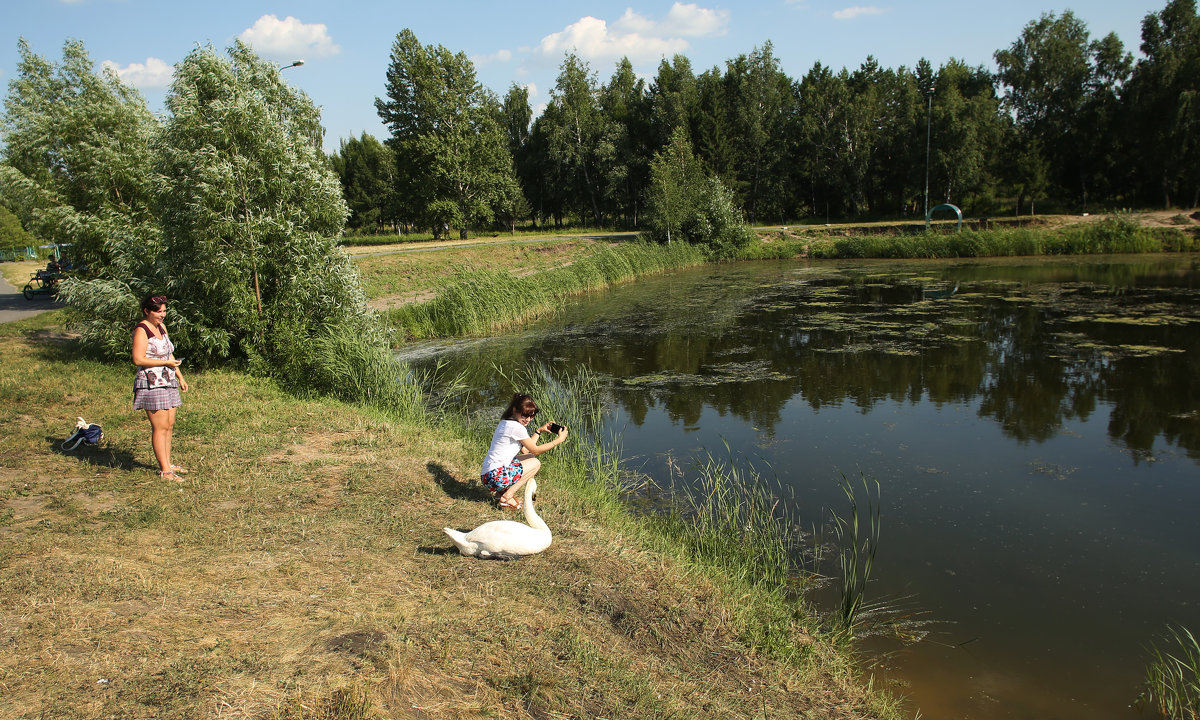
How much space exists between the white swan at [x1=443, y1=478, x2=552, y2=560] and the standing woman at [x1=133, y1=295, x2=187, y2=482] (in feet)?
10.2

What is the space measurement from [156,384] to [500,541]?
382cm

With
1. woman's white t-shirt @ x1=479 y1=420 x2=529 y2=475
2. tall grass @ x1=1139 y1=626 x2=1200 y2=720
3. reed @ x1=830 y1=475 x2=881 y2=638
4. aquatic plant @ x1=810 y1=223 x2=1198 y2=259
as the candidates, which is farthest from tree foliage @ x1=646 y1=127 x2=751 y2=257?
tall grass @ x1=1139 y1=626 x2=1200 y2=720

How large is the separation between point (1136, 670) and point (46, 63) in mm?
19394

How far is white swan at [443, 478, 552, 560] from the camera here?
16.1ft

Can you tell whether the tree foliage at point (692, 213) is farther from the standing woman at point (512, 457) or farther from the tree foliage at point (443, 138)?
the standing woman at point (512, 457)

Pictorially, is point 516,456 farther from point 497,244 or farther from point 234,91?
point 497,244

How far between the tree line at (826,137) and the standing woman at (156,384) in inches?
1235

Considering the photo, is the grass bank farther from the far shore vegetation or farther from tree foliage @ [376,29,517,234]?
tree foliage @ [376,29,517,234]

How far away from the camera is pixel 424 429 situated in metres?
8.62

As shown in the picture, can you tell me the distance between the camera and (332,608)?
4.14 meters

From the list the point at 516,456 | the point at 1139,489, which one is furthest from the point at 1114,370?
the point at 516,456

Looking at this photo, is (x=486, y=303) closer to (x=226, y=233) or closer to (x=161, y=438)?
(x=226, y=233)

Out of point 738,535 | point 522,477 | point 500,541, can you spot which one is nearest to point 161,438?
point 522,477

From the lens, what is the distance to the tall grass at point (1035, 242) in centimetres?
3069
